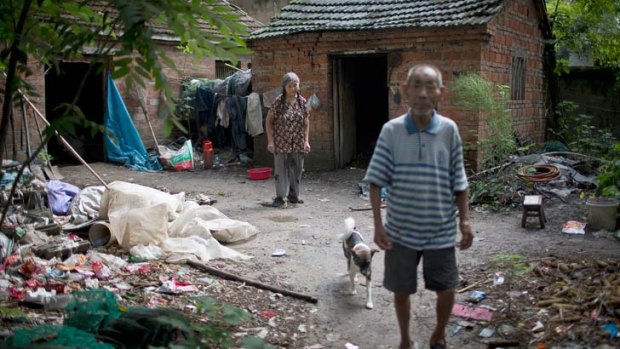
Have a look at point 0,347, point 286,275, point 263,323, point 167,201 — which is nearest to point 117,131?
point 167,201

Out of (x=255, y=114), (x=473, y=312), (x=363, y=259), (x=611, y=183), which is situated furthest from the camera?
(x=255, y=114)

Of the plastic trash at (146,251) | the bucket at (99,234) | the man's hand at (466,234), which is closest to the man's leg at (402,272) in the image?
the man's hand at (466,234)

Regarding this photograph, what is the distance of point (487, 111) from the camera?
10367mm

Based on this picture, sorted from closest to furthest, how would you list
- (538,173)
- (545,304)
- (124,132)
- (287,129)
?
1. (545,304)
2. (287,129)
3. (538,173)
4. (124,132)

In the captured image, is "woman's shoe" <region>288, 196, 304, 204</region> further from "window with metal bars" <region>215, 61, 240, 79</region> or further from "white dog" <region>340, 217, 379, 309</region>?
"window with metal bars" <region>215, 61, 240, 79</region>

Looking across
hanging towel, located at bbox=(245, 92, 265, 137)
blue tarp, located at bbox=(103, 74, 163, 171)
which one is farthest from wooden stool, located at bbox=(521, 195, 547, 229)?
blue tarp, located at bbox=(103, 74, 163, 171)

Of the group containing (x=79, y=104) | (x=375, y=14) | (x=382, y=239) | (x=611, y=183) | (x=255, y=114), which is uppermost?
(x=375, y=14)

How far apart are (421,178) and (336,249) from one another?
3.56 metres

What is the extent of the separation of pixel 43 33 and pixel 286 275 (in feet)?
11.0

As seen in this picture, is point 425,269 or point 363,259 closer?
point 425,269

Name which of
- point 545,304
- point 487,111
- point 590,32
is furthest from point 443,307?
point 590,32

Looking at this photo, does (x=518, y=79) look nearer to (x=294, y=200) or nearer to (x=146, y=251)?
(x=294, y=200)

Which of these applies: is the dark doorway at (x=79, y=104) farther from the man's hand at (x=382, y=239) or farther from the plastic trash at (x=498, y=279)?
the man's hand at (x=382, y=239)

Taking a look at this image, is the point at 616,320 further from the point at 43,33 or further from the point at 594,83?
the point at 594,83
